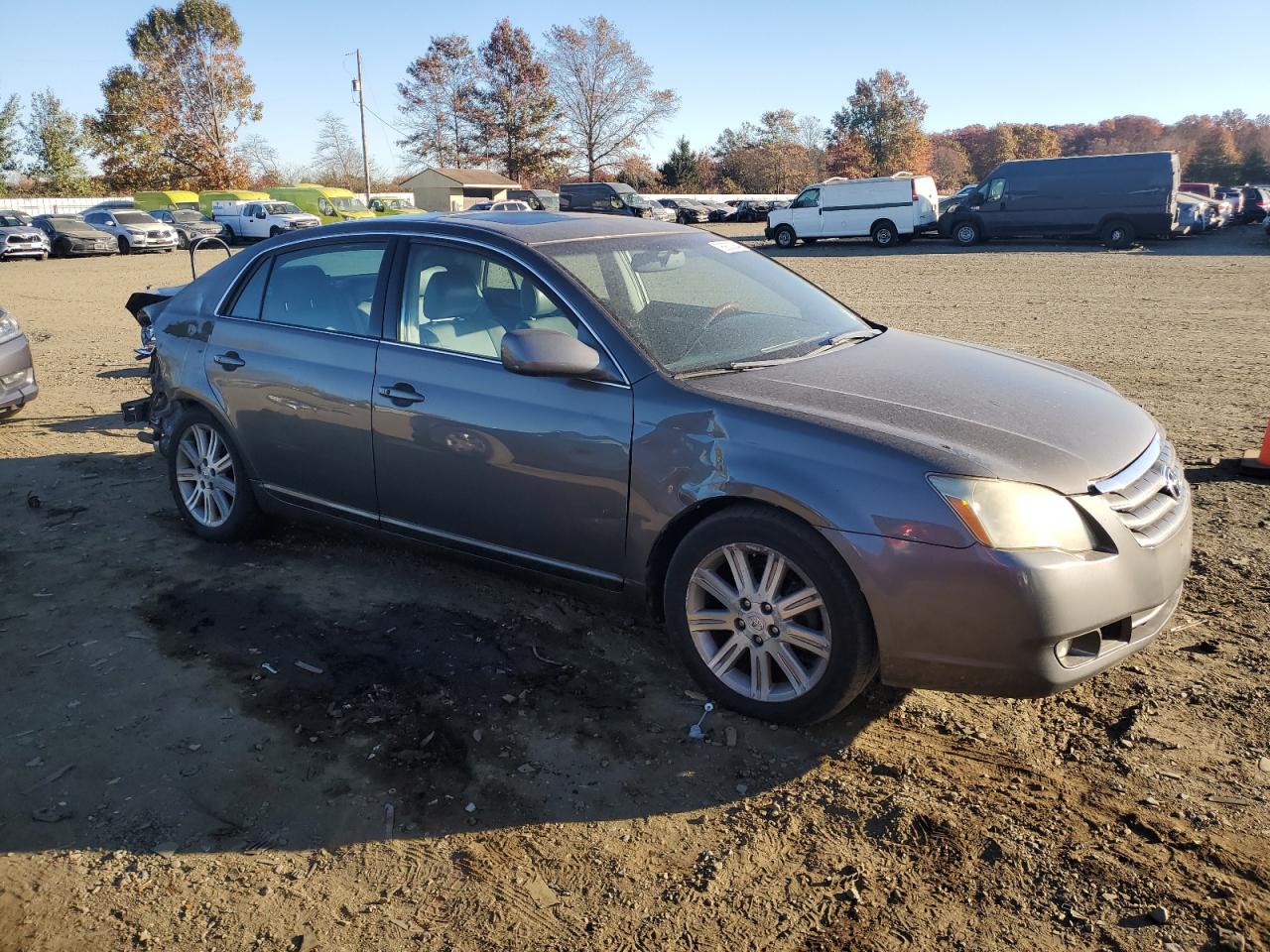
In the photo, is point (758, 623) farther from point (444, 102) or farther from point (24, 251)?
point (444, 102)

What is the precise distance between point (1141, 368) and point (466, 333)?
7.82 meters

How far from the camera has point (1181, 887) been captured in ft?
8.55

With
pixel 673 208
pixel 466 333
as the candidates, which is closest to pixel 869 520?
pixel 466 333

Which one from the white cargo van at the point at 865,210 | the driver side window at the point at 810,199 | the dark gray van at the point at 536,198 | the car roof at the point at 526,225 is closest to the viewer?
the car roof at the point at 526,225

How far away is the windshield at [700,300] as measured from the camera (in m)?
3.90

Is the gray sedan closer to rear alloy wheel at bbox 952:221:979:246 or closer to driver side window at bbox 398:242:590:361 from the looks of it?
driver side window at bbox 398:242:590:361

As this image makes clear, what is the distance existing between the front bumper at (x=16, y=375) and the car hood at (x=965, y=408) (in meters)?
6.57

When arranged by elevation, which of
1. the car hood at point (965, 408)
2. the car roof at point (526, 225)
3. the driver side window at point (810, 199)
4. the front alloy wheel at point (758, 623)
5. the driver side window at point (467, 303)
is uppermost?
the driver side window at point (810, 199)

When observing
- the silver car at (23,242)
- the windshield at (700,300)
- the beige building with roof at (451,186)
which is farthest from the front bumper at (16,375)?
the beige building with roof at (451,186)

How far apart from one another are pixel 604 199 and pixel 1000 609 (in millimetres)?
42895

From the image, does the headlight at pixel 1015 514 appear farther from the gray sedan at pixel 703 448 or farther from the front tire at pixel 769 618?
the front tire at pixel 769 618

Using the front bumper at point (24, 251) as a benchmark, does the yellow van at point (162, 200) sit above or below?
above

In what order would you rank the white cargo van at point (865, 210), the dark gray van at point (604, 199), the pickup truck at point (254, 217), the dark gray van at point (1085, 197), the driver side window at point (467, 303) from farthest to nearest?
the dark gray van at point (604, 199), the pickup truck at point (254, 217), the white cargo van at point (865, 210), the dark gray van at point (1085, 197), the driver side window at point (467, 303)

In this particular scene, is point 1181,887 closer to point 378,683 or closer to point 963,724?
point 963,724
